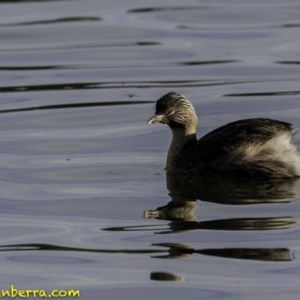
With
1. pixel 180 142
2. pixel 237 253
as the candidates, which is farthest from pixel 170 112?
pixel 237 253

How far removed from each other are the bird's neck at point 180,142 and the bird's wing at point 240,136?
1.02 ft

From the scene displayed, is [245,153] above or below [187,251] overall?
above

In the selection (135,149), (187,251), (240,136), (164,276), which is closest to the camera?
(164,276)

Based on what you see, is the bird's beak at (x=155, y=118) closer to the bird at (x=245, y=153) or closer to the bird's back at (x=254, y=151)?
the bird at (x=245, y=153)

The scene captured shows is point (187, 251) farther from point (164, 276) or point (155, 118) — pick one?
point (155, 118)

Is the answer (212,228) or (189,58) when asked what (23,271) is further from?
(189,58)

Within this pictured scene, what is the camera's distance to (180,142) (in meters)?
11.5

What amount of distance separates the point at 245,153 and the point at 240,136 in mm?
163

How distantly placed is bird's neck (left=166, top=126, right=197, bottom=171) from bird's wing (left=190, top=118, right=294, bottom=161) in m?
0.31

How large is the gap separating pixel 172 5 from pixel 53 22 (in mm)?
2175

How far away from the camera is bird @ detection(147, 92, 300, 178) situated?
1062 cm

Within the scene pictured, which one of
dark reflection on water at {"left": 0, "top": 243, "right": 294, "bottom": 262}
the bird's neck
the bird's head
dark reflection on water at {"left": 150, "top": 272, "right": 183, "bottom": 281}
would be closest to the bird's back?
the bird's neck

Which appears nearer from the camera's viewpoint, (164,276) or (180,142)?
(164,276)

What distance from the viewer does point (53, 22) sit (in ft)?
62.0
